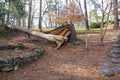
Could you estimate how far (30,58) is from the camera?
5957 mm

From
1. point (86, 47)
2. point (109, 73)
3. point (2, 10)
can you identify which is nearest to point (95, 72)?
point (109, 73)

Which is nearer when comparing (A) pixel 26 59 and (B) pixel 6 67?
(B) pixel 6 67

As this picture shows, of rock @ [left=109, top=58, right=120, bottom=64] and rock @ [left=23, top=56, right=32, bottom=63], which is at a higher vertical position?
rock @ [left=23, top=56, right=32, bottom=63]

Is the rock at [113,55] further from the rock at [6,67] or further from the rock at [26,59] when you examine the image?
the rock at [6,67]

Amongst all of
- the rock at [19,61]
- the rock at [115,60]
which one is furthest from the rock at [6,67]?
the rock at [115,60]

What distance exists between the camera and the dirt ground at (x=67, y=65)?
4.97 m

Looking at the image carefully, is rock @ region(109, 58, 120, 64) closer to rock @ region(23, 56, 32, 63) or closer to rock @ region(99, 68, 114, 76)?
rock @ region(99, 68, 114, 76)

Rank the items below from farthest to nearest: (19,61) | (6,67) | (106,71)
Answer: (19,61) < (106,71) < (6,67)

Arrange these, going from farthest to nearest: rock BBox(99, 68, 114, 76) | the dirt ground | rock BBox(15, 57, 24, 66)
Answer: rock BBox(15, 57, 24, 66)
rock BBox(99, 68, 114, 76)
the dirt ground

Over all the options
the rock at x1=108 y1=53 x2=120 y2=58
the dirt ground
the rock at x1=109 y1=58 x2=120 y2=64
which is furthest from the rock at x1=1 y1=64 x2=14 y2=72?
the rock at x1=108 y1=53 x2=120 y2=58

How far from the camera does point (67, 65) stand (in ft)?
19.0

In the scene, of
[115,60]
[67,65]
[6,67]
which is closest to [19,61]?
[6,67]

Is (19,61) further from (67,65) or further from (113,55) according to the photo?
(113,55)

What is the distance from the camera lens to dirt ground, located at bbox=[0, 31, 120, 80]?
4973 mm
